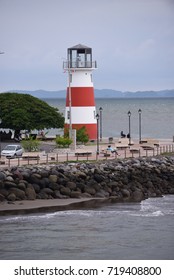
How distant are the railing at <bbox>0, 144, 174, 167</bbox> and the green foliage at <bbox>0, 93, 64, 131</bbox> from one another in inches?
341

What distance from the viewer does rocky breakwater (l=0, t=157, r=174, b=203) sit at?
42281 mm

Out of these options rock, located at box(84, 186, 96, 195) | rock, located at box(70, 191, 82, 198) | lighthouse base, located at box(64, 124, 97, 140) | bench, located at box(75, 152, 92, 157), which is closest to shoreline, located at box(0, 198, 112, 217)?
rock, located at box(70, 191, 82, 198)

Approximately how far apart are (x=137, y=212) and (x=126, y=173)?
6660 millimetres

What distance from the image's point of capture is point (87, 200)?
4262 centimetres

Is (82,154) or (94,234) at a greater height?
(82,154)

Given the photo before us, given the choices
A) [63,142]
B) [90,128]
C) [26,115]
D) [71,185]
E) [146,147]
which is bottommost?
[71,185]

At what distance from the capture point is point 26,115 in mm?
62562

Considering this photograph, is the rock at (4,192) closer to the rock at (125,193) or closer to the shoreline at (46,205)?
the shoreline at (46,205)

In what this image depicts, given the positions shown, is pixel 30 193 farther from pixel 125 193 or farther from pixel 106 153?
pixel 106 153

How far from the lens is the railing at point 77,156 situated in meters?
47.8

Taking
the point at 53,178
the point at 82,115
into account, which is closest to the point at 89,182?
the point at 53,178

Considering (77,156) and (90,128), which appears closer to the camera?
(77,156)

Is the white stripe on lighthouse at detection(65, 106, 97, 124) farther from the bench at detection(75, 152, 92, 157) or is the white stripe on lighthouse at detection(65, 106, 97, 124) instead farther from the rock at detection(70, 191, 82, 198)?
the rock at detection(70, 191, 82, 198)

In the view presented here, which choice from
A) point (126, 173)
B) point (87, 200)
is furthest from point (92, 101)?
point (87, 200)
